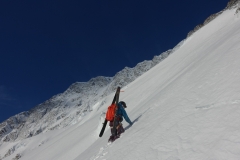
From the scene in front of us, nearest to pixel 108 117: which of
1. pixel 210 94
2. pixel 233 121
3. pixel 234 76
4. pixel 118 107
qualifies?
pixel 118 107

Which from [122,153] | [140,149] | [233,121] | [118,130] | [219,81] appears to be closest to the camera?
[233,121]

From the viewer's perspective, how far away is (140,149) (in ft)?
22.3

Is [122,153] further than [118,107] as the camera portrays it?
No

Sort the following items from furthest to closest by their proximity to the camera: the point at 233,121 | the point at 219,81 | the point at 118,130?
the point at 118,130
the point at 219,81
the point at 233,121

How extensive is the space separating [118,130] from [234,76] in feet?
17.4

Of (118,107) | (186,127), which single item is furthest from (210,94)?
(118,107)

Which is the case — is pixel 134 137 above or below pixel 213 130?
above

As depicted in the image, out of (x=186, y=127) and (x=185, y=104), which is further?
(x=185, y=104)

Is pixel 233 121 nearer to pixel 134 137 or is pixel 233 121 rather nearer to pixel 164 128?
pixel 164 128

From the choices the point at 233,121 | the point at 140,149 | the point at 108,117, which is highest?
the point at 108,117

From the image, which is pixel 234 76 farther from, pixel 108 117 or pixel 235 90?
pixel 108 117

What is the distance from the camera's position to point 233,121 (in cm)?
525

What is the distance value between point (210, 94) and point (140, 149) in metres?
2.91

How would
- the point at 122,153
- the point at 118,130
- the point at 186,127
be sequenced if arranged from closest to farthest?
the point at 186,127 < the point at 122,153 < the point at 118,130
